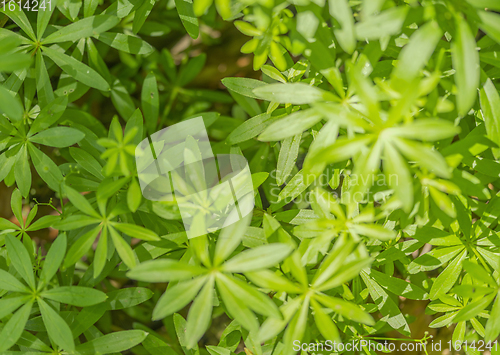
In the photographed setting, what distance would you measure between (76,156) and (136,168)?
0.98 feet

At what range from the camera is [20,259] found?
1.02 metres

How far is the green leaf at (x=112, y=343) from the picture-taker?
3.55 feet

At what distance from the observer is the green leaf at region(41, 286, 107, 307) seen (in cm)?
101

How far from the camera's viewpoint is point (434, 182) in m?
0.82

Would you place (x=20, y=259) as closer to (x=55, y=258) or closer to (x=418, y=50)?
(x=55, y=258)

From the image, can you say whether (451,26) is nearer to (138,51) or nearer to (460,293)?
(460,293)

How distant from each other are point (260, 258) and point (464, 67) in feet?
1.96

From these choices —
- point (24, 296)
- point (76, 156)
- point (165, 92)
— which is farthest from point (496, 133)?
point (165, 92)

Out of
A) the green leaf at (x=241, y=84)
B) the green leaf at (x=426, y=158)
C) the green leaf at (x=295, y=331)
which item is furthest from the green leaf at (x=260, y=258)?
the green leaf at (x=241, y=84)

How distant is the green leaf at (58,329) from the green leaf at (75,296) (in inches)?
1.3

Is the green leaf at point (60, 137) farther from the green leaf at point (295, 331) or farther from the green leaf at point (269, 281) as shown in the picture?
the green leaf at point (295, 331)

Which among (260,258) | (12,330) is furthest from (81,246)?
(260,258)

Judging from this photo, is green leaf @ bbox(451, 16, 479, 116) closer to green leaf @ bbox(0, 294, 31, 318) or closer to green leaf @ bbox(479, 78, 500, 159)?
green leaf @ bbox(479, 78, 500, 159)

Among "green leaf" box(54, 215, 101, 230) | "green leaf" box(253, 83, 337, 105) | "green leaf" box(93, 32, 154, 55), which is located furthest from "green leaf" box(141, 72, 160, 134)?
"green leaf" box(253, 83, 337, 105)
